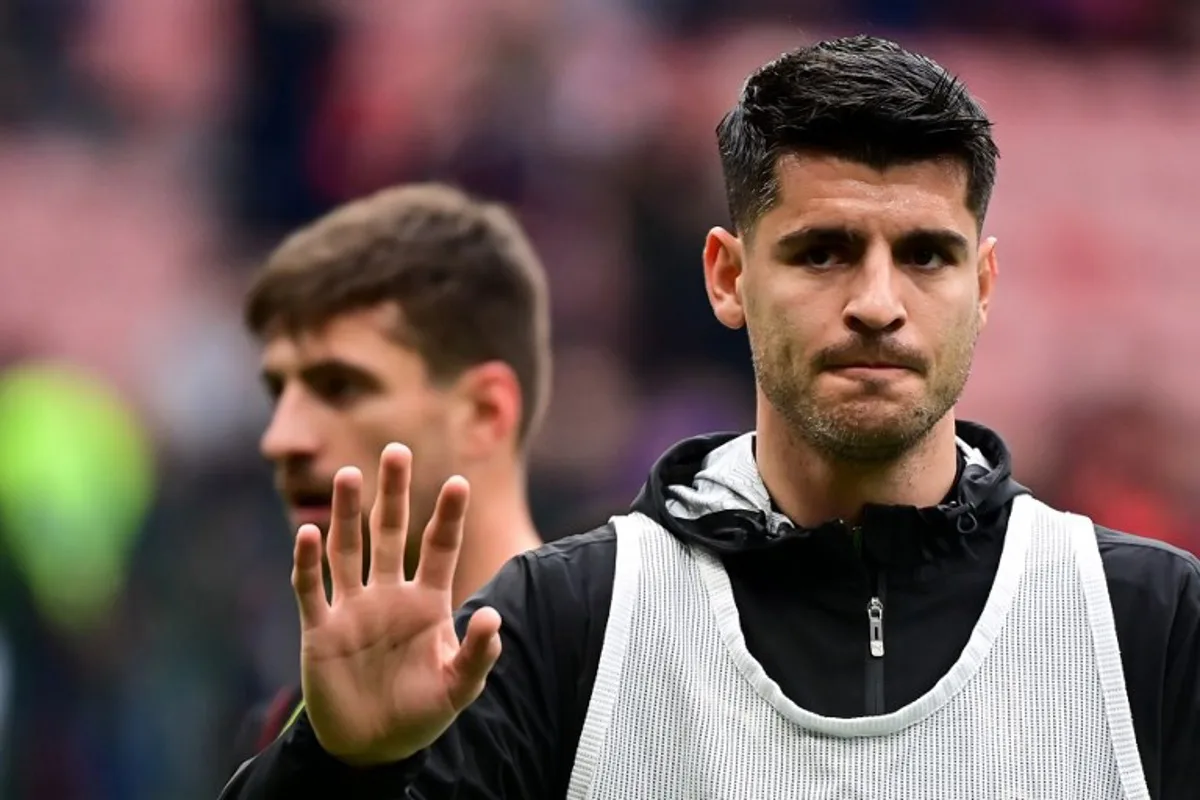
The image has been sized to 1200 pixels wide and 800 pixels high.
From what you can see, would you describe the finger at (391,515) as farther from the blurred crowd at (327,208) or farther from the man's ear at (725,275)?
the blurred crowd at (327,208)

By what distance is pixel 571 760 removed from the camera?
2590mm

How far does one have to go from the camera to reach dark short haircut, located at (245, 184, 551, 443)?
451 centimetres

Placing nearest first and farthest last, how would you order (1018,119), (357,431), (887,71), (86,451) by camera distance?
(887,71) → (357,431) → (86,451) → (1018,119)

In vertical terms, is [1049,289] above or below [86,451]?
above

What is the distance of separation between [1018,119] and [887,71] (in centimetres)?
594

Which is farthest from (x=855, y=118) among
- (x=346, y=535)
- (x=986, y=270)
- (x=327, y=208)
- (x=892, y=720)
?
(x=327, y=208)

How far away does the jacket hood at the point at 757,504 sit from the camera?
269 cm

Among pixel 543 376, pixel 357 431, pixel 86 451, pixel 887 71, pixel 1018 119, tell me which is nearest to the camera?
pixel 887 71

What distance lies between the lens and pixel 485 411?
178 inches

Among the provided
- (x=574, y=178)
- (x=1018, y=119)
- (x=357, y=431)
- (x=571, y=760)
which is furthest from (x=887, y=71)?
(x=1018, y=119)

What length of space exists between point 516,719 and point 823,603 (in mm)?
433

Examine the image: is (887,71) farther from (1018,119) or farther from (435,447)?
(1018,119)

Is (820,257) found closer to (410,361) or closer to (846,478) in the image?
(846,478)

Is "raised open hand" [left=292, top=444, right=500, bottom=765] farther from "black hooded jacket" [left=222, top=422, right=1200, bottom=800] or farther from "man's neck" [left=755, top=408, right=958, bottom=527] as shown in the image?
"man's neck" [left=755, top=408, right=958, bottom=527]
